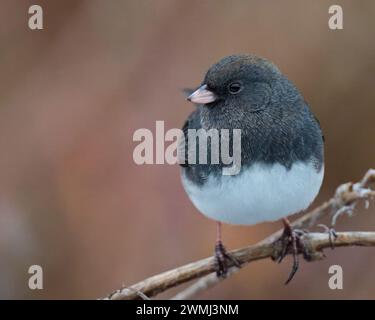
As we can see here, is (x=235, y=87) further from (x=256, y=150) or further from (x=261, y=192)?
(x=261, y=192)

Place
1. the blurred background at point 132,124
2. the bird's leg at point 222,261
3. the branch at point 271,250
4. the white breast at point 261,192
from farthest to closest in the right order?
the blurred background at point 132,124 → the bird's leg at point 222,261 → the white breast at point 261,192 → the branch at point 271,250

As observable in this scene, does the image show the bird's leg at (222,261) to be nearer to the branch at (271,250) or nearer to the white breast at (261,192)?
the branch at (271,250)

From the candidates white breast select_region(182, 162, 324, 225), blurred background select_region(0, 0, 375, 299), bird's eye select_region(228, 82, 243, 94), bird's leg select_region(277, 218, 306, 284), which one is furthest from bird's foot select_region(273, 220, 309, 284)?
blurred background select_region(0, 0, 375, 299)

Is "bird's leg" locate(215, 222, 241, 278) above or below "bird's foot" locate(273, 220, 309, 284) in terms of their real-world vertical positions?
below

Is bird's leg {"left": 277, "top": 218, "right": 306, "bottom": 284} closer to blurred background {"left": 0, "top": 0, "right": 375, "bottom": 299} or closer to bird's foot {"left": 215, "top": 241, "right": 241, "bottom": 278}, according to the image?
bird's foot {"left": 215, "top": 241, "right": 241, "bottom": 278}

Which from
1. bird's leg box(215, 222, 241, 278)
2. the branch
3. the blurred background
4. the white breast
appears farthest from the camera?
the blurred background

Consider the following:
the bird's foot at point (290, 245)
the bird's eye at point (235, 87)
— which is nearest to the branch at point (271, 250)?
the bird's foot at point (290, 245)
